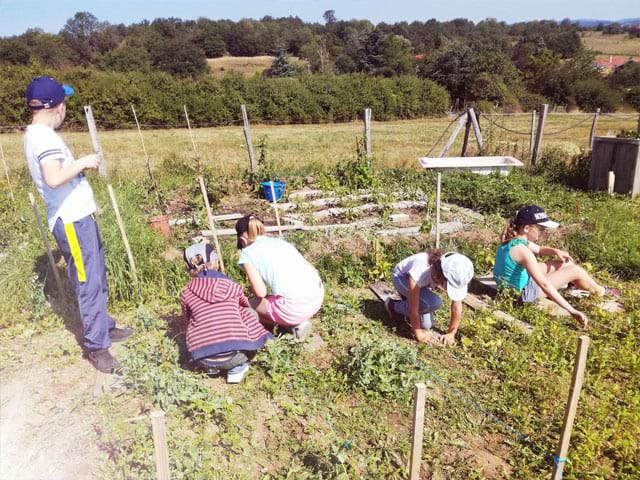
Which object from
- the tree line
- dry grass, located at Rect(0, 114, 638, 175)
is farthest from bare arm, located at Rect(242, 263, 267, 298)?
the tree line

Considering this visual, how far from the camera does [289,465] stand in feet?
8.59

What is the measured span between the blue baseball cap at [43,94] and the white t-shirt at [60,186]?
0.14m

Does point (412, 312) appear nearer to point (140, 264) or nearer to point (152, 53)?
point (140, 264)

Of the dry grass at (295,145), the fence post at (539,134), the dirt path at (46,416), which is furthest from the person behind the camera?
the dry grass at (295,145)

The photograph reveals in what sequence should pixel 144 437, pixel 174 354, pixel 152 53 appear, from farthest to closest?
pixel 152 53, pixel 174 354, pixel 144 437

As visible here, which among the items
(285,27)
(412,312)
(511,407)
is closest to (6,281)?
(412,312)

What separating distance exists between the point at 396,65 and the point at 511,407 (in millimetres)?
46823

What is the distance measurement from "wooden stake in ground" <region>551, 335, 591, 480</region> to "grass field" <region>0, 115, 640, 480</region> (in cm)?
32

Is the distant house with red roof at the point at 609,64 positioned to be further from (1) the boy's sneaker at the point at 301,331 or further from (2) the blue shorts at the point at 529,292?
(1) the boy's sneaker at the point at 301,331

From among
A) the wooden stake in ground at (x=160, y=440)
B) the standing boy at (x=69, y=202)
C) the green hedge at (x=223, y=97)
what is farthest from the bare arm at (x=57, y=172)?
the green hedge at (x=223, y=97)

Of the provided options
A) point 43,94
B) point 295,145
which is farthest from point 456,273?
point 295,145

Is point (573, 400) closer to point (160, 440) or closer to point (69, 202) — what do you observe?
point (160, 440)

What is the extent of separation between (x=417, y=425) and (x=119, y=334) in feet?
8.99

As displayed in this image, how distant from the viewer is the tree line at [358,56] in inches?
1427
